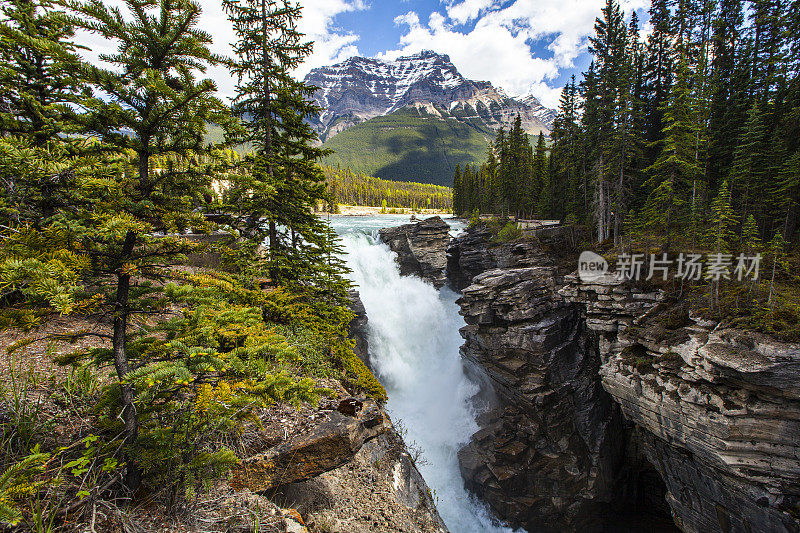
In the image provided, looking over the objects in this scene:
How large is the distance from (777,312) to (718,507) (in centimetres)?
815

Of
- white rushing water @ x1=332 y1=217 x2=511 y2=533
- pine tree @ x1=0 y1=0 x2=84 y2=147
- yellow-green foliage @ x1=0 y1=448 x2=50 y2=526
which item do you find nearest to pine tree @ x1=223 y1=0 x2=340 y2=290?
pine tree @ x1=0 y1=0 x2=84 y2=147

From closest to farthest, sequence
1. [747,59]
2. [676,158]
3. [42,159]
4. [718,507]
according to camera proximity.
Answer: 1. [42,159]
2. [718,507]
3. [676,158]
4. [747,59]

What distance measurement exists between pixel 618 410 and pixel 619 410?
0.21 feet

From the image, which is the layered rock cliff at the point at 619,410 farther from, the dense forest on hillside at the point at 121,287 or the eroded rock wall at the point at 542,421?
the dense forest on hillside at the point at 121,287

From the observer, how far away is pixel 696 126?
18.2m

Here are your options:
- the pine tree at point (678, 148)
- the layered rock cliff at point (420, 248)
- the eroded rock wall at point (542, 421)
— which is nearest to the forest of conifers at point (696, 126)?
the pine tree at point (678, 148)

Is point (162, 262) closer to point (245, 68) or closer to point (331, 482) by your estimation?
point (331, 482)

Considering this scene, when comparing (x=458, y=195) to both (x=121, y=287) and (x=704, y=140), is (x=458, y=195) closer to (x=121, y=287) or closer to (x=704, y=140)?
(x=704, y=140)

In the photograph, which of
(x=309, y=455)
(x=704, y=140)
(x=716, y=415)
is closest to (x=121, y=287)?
(x=309, y=455)

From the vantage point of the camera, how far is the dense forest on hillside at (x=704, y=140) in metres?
16.2

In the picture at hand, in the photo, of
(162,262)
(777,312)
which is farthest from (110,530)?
(777,312)

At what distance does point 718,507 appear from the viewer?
38.8ft

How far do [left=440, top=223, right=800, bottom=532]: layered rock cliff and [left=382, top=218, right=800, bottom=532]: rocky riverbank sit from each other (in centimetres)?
6

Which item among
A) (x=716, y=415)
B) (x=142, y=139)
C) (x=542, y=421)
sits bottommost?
(x=542, y=421)
